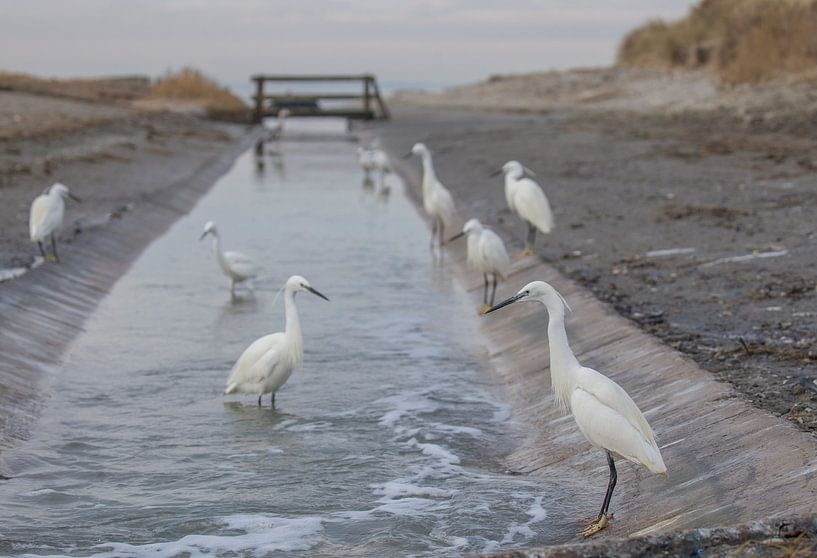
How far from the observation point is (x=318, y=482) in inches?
309

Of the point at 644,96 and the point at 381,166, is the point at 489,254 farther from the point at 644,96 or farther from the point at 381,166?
the point at 644,96

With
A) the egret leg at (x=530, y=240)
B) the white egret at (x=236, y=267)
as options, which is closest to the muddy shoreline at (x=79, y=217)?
the white egret at (x=236, y=267)

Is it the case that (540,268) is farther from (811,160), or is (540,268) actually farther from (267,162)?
(267,162)

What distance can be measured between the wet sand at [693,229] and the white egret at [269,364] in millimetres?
2893

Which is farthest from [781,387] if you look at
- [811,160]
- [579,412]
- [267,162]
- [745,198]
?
[267,162]

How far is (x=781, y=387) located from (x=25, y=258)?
963 cm

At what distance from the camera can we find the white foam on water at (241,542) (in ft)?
21.6

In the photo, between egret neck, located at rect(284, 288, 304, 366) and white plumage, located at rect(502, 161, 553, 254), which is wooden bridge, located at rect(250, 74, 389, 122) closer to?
white plumage, located at rect(502, 161, 553, 254)

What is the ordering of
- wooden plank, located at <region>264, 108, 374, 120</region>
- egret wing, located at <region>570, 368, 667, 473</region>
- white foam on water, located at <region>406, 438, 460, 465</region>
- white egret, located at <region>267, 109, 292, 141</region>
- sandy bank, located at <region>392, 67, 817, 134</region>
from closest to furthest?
egret wing, located at <region>570, 368, 667, 473</region>
white foam on water, located at <region>406, 438, 460, 465</region>
sandy bank, located at <region>392, 67, 817, 134</region>
white egret, located at <region>267, 109, 292, 141</region>
wooden plank, located at <region>264, 108, 374, 120</region>

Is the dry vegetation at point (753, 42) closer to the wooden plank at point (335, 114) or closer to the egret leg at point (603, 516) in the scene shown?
the wooden plank at point (335, 114)

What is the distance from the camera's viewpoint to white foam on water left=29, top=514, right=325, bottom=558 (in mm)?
6590

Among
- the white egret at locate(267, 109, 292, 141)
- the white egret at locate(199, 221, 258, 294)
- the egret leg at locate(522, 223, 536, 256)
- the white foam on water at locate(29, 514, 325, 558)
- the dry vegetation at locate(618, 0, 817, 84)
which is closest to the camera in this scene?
the white foam on water at locate(29, 514, 325, 558)

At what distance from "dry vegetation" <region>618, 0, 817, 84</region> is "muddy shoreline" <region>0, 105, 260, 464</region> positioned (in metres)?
14.3

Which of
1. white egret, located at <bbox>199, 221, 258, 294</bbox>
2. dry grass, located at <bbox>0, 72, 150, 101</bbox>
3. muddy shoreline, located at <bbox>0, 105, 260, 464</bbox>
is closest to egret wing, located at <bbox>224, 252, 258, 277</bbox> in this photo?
white egret, located at <bbox>199, 221, 258, 294</bbox>
